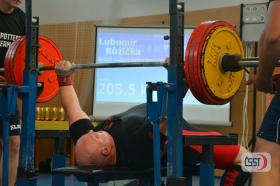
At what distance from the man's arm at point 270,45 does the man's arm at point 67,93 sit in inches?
55.0

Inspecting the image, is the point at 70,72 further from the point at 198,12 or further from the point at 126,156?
the point at 198,12

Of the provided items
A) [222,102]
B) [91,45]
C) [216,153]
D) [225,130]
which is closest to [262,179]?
[222,102]

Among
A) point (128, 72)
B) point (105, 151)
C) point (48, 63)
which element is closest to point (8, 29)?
point (48, 63)

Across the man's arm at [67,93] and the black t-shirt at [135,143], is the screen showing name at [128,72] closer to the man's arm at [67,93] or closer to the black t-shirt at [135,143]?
the man's arm at [67,93]

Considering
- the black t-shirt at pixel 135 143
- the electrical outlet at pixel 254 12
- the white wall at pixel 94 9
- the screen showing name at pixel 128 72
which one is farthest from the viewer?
the white wall at pixel 94 9

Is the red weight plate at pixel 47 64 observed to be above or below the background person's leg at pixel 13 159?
above

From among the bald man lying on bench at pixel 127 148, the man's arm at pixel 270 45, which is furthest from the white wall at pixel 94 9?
the man's arm at pixel 270 45

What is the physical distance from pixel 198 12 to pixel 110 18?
3.67 feet

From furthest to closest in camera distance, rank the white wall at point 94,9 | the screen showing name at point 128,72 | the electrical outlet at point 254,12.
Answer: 1. the white wall at point 94,9
2. the screen showing name at point 128,72
3. the electrical outlet at point 254,12

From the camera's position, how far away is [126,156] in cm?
252

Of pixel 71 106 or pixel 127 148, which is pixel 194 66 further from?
pixel 71 106

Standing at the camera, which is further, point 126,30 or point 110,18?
point 110,18

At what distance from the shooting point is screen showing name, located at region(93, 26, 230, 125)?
212 inches

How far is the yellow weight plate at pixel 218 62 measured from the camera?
223 centimetres
